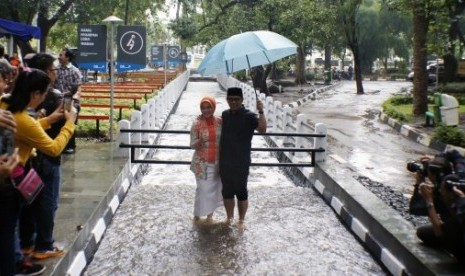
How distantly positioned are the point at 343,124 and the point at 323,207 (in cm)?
1011

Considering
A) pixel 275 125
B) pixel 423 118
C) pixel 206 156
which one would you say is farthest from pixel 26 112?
pixel 423 118

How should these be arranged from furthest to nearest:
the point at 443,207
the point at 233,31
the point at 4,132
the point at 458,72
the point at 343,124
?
the point at 458,72 → the point at 233,31 → the point at 343,124 → the point at 443,207 → the point at 4,132

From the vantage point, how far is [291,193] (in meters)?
8.64

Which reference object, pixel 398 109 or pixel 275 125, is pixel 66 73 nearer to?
pixel 275 125

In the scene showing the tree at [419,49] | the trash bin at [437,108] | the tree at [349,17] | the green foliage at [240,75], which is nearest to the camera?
the trash bin at [437,108]

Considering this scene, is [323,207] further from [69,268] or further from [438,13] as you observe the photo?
[438,13]

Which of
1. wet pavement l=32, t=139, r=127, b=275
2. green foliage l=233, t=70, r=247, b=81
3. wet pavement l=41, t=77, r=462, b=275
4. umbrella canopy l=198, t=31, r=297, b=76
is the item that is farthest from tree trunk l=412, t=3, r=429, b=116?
green foliage l=233, t=70, r=247, b=81

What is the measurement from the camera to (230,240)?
6176 millimetres

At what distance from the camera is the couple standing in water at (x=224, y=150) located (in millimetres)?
6078

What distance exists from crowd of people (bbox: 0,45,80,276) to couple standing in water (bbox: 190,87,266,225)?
168 cm

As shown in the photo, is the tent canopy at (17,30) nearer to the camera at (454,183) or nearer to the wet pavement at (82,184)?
the wet pavement at (82,184)

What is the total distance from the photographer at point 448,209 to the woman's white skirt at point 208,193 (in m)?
2.48

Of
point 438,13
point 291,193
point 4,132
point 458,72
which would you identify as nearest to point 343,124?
point 438,13

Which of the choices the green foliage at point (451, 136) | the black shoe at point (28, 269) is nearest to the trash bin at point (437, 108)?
the green foliage at point (451, 136)
